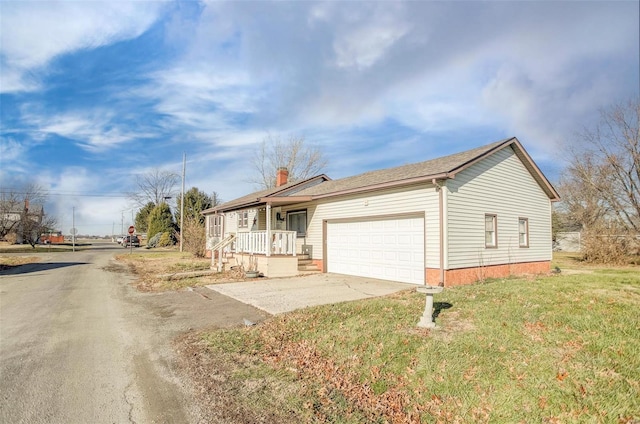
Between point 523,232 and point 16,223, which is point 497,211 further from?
point 16,223

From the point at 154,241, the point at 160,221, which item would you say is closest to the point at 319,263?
the point at 154,241

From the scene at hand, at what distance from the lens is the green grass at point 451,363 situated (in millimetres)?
3654

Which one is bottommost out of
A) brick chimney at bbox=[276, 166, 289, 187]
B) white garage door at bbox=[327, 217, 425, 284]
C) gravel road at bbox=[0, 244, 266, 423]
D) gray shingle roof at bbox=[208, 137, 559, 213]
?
gravel road at bbox=[0, 244, 266, 423]

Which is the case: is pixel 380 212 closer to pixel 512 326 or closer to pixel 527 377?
pixel 512 326

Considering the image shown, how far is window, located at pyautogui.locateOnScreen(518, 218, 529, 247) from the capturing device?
14.0 m

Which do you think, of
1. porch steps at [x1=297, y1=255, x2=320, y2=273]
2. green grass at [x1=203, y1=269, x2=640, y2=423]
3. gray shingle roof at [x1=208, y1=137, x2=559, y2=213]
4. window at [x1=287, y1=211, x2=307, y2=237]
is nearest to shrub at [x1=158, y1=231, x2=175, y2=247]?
window at [x1=287, y1=211, x2=307, y2=237]

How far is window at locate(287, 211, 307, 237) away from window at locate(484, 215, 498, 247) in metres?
7.78

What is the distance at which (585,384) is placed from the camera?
382 centimetres

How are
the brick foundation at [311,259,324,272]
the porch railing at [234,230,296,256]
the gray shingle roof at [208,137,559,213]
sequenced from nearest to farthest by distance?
the gray shingle roof at [208,137,559,213] → the porch railing at [234,230,296,256] → the brick foundation at [311,259,324,272]

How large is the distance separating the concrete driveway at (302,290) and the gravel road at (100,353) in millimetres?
576

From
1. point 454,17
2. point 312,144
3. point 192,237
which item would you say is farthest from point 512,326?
point 312,144

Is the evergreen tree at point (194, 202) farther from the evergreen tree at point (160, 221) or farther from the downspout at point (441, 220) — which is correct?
the downspout at point (441, 220)

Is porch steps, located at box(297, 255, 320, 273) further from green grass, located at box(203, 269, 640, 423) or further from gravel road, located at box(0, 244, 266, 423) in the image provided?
green grass, located at box(203, 269, 640, 423)

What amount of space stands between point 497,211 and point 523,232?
7.52 ft
